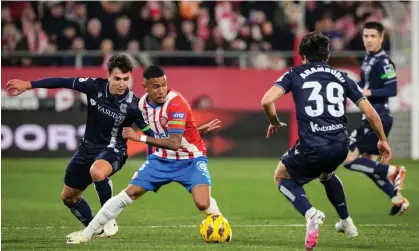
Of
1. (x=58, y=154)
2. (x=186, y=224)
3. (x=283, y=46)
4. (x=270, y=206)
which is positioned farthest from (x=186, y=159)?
(x=283, y=46)

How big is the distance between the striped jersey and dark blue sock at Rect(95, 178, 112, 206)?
66 centimetres

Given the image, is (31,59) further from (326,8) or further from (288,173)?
(288,173)

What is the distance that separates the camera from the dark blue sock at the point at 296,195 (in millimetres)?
8398

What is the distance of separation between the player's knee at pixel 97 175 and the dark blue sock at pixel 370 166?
375 cm

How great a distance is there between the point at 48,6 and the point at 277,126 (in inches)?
476

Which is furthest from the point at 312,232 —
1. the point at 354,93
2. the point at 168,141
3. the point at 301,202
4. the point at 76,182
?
the point at 76,182

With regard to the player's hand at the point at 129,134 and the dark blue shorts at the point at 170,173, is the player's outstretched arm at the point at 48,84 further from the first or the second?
the player's hand at the point at 129,134

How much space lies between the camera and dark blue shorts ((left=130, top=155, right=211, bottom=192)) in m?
8.80

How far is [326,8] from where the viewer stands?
20.5m

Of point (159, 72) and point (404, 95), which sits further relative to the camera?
point (404, 95)

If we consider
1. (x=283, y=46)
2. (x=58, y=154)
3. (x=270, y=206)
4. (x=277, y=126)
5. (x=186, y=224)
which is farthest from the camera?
(x=283, y=46)

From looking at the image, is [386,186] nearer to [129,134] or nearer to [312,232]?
[312,232]

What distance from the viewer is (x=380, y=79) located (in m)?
11.7

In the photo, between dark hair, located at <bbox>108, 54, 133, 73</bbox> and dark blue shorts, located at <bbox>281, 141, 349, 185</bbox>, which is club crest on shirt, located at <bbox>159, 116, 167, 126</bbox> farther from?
dark blue shorts, located at <bbox>281, 141, 349, 185</bbox>
